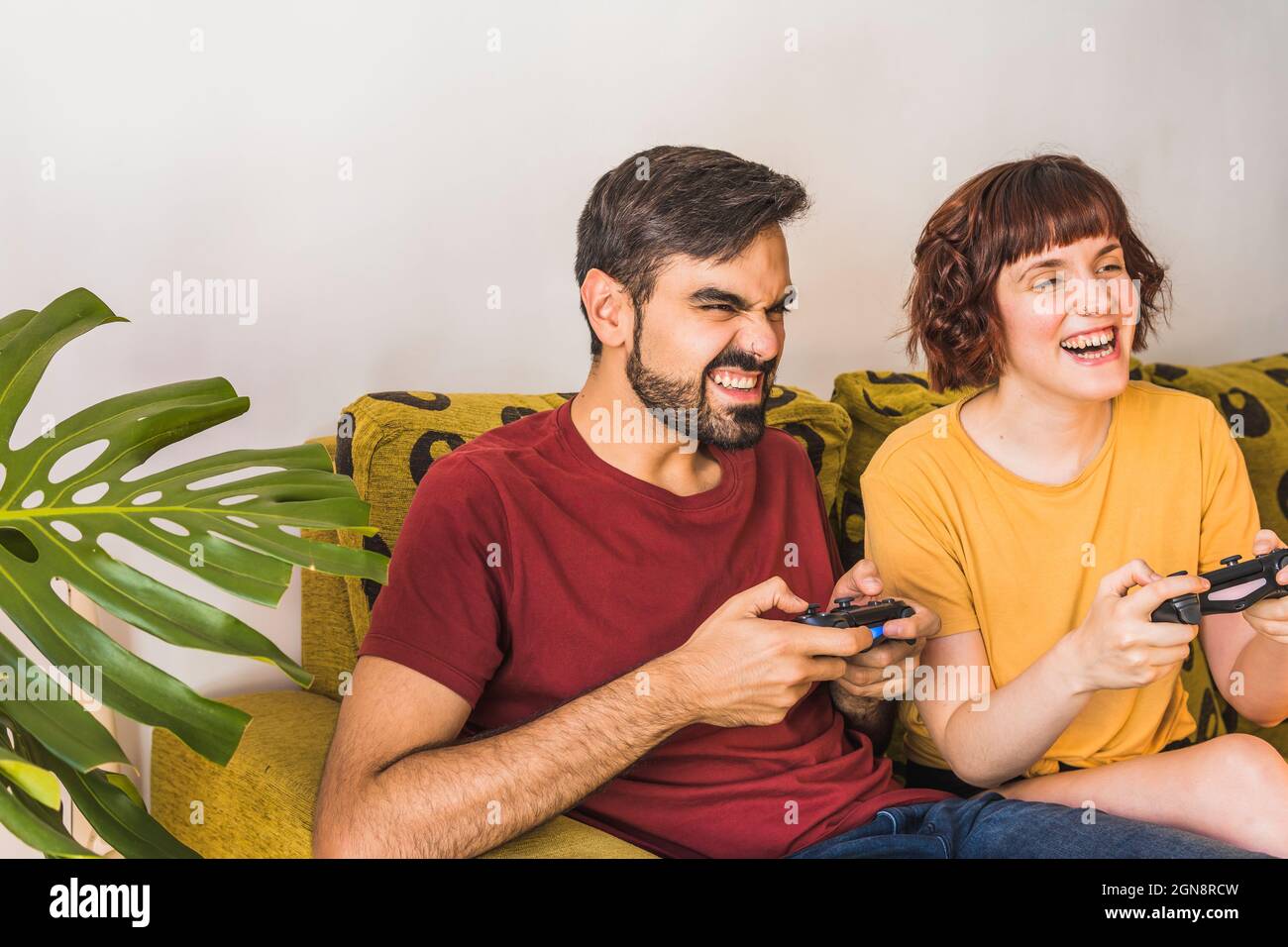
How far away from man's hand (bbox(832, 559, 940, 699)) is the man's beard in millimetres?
192

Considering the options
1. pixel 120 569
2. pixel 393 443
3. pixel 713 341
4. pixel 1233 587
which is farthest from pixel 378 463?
pixel 1233 587

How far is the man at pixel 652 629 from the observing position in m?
1.11

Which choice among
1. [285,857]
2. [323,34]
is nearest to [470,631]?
[285,857]

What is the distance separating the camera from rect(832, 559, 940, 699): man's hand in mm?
1270

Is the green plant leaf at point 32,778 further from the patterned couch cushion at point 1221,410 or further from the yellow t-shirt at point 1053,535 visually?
the patterned couch cushion at point 1221,410

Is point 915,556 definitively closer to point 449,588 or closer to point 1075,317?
point 1075,317

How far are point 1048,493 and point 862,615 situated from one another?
385 millimetres

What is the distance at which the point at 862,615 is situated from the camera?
47.1 inches

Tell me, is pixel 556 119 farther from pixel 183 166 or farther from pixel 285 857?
pixel 285 857

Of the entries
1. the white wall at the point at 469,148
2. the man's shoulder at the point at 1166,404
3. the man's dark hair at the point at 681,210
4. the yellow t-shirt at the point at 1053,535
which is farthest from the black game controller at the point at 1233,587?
the white wall at the point at 469,148

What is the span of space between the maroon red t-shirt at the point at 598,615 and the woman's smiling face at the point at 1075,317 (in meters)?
0.42
